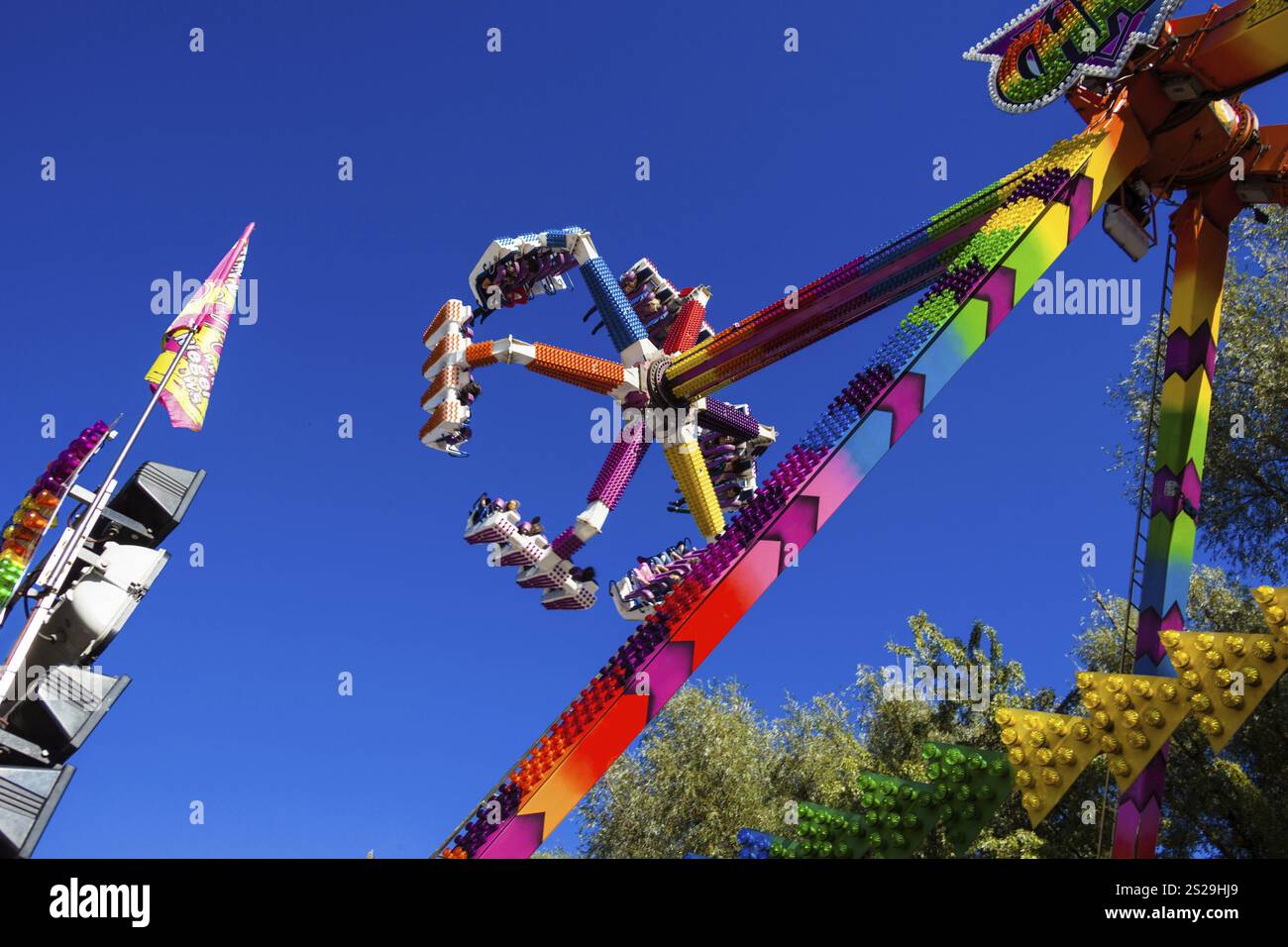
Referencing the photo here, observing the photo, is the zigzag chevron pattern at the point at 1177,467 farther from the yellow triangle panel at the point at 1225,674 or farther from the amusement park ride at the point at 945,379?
the yellow triangle panel at the point at 1225,674

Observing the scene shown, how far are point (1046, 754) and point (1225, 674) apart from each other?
75.1 inches

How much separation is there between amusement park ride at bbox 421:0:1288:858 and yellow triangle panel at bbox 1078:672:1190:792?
0.07ft

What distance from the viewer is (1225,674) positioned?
11.1 meters

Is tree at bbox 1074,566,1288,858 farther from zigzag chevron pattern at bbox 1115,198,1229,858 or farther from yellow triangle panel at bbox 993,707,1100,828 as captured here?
yellow triangle panel at bbox 993,707,1100,828

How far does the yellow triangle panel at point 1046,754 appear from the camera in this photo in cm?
1158

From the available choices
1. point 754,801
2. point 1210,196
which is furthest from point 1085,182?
point 754,801

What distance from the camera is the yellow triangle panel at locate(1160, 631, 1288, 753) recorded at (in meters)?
10.8
